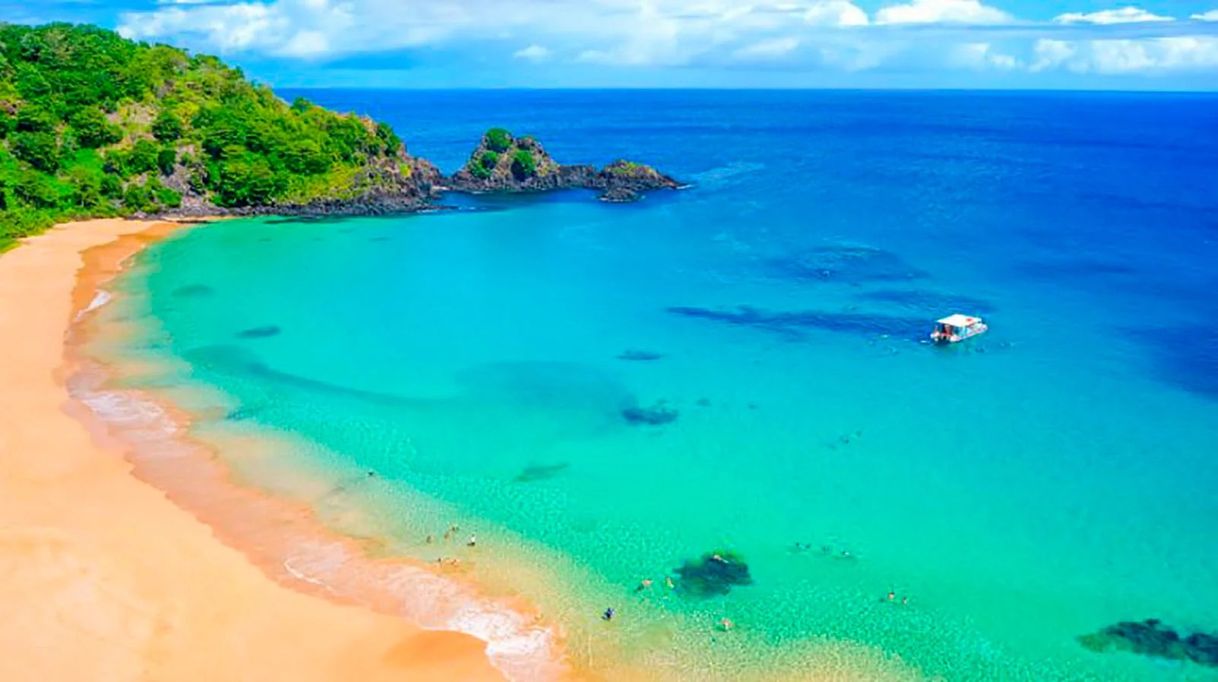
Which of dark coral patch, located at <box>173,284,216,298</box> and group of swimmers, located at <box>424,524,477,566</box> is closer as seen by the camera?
group of swimmers, located at <box>424,524,477,566</box>

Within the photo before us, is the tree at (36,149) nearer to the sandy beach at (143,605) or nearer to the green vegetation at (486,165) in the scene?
the green vegetation at (486,165)

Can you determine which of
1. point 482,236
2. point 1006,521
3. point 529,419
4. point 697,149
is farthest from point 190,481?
point 697,149


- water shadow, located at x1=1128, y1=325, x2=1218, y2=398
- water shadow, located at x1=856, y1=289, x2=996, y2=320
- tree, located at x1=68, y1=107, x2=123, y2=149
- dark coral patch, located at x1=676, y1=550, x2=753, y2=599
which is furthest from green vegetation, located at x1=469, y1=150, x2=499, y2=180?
dark coral patch, located at x1=676, y1=550, x2=753, y2=599

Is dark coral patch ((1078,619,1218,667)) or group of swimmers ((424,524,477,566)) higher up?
group of swimmers ((424,524,477,566))

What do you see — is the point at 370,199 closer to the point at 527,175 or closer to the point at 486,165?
the point at 486,165

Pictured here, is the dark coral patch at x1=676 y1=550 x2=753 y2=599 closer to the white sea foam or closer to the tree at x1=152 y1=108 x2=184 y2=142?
the white sea foam

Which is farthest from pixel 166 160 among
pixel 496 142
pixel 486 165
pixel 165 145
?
pixel 496 142
